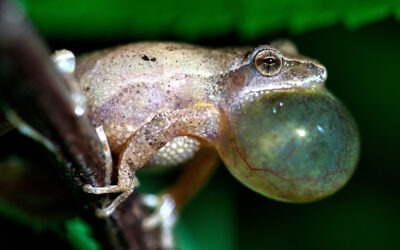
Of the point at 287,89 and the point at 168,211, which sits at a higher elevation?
the point at 287,89

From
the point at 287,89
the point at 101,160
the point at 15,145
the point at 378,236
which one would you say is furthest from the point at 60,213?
the point at 378,236

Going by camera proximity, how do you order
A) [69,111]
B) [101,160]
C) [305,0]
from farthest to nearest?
[305,0]
[101,160]
[69,111]

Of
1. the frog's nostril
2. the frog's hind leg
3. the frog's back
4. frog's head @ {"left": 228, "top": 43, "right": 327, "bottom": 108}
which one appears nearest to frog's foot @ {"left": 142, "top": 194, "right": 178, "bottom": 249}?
the frog's hind leg

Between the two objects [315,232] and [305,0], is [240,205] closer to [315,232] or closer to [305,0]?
[315,232]

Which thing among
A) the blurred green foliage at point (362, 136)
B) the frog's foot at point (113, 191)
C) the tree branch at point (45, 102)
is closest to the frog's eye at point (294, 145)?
the frog's foot at point (113, 191)

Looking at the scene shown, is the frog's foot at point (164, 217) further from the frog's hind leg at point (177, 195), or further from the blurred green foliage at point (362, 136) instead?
the blurred green foliage at point (362, 136)

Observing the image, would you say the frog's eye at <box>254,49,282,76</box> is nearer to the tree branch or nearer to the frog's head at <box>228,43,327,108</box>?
the frog's head at <box>228,43,327,108</box>
